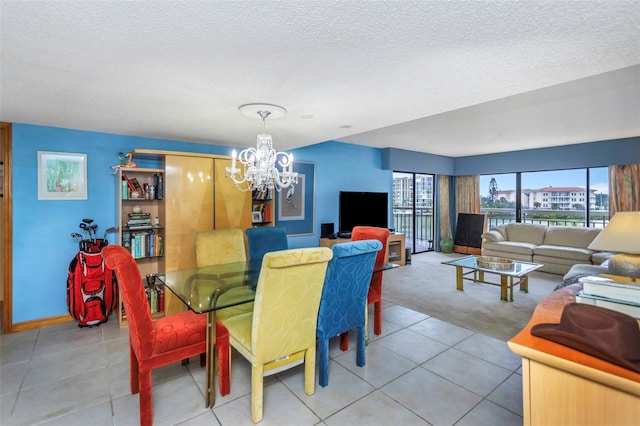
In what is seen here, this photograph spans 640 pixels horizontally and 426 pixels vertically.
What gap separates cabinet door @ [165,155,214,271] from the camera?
138 inches

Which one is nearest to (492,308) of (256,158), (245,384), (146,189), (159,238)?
(245,384)

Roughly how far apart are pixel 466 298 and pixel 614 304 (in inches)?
113

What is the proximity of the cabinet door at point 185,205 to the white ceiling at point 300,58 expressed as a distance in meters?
0.54

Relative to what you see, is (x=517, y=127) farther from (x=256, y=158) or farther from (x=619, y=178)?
(x=256, y=158)

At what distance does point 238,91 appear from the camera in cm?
224

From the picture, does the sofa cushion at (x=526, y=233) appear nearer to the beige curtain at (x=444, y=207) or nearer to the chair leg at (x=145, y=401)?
the beige curtain at (x=444, y=207)

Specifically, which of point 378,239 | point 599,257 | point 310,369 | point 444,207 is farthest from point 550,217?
point 310,369

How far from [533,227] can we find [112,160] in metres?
7.41

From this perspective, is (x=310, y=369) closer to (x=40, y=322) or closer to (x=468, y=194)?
(x=40, y=322)

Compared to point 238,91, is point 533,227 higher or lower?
lower

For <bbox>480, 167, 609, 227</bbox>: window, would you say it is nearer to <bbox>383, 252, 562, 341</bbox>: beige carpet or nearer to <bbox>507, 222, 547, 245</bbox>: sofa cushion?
<bbox>507, 222, 547, 245</bbox>: sofa cushion

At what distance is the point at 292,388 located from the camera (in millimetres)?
2166

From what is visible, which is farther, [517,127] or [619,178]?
[619,178]

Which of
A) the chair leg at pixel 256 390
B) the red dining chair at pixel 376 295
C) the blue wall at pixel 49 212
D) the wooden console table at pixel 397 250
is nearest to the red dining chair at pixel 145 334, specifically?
the chair leg at pixel 256 390
